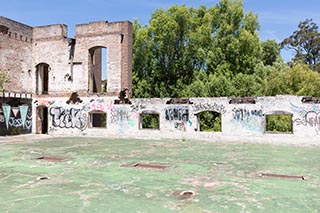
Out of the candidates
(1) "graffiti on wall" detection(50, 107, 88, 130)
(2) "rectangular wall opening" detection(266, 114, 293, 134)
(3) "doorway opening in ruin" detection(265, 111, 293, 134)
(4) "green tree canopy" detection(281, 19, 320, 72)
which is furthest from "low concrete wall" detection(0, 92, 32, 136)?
(4) "green tree canopy" detection(281, 19, 320, 72)

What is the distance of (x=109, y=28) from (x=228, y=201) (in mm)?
14560

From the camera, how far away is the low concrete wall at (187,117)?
43.1 feet

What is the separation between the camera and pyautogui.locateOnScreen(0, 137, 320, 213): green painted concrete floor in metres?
4.98

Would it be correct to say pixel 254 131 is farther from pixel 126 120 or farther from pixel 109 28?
pixel 109 28

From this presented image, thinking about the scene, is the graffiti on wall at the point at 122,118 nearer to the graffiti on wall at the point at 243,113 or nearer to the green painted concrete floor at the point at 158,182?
the graffiti on wall at the point at 243,113

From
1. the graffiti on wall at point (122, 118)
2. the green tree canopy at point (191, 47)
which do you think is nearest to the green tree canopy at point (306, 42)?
the green tree canopy at point (191, 47)

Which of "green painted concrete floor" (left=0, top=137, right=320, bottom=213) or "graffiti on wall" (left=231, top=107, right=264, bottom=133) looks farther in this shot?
"graffiti on wall" (left=231, top=107, right=264, bottom=133)

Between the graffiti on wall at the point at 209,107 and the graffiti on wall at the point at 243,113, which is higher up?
the graffiti on wall at the point at 209,107

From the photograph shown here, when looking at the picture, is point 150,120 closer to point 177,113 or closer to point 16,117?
point 177,113

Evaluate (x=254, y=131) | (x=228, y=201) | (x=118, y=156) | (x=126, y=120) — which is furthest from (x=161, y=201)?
(x=126, y=120)

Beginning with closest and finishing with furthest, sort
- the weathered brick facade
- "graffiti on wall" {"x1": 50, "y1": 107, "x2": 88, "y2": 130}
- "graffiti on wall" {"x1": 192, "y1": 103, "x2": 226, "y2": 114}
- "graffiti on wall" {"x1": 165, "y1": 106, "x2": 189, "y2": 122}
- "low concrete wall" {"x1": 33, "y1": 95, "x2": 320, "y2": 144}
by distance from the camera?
1. "low concrete wall" {"x1": 33, "y1": 95, "x2": 320, "y2": 144}
2. "graffiti on wall" {"x1": 192, "y1": 103, "x2": 226, "y2": 114}
3. "graffiti on wall" {"x1": 165, "y1": 106, "x2": 189, "y2": 122}
4. the weathered brick facade
5. "graffiti on wall" {"x1": 50, "y1": 107, "x2": 88, "y2": 130}

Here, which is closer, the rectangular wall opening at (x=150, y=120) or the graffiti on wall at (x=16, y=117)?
the graffiti on wall at (x=16, y=117)

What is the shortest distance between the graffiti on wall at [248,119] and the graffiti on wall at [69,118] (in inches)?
341

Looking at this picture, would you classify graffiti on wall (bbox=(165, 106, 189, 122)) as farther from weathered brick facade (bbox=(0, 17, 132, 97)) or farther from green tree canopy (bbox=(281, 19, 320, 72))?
green tree canopy (bbox=(281, 19, 320, 72))
